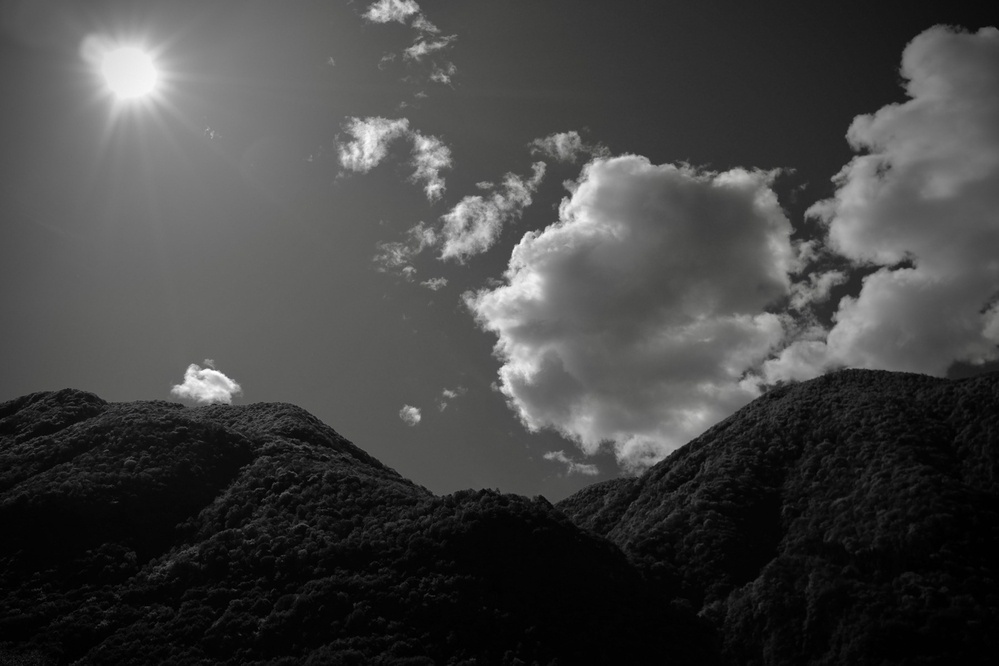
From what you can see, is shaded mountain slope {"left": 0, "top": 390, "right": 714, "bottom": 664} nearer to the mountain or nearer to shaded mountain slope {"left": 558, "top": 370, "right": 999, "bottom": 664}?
the mountain

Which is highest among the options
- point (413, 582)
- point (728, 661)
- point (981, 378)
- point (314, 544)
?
point (981, 378)

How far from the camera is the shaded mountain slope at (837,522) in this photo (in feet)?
145

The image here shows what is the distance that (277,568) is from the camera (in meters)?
54.1

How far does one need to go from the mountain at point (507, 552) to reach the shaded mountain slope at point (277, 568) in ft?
0.66

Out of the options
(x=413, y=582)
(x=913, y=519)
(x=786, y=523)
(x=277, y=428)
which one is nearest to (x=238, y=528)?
(x=413, y=582)

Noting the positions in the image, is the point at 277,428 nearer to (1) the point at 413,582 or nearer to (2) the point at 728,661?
(1) the point at 413,582

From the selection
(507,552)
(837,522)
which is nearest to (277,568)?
(507,552)

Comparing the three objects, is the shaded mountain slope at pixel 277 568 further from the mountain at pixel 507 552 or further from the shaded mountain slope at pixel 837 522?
the shaded mountain slope at pixel 837 522

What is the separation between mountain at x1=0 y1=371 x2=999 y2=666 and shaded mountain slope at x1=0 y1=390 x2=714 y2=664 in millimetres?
202

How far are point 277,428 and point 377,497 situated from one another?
23.3 m

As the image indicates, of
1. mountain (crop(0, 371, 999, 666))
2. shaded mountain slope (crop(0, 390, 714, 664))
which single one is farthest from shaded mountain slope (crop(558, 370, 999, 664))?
shaded mountain slope (crop(0, 390, 714, 664))

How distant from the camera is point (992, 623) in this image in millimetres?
41375

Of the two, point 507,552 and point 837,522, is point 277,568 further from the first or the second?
point 837,522

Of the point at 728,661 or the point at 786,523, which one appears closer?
the point at 728,661
